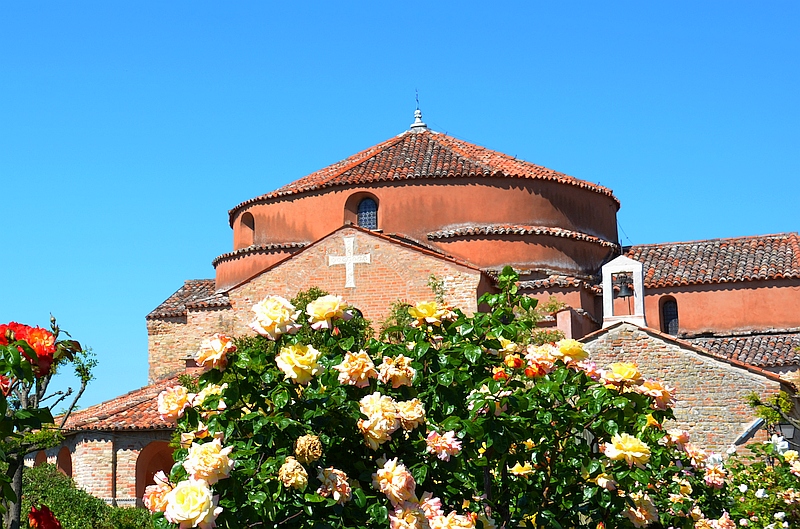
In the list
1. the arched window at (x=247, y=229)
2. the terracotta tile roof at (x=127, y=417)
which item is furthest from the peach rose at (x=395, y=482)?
the arched window at (x=247, y=229)

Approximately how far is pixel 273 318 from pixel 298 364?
1.23ft

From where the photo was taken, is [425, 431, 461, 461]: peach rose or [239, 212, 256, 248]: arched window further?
[239, 212, 256, 248]: arched window

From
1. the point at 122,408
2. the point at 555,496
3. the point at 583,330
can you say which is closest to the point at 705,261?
the point at 583,330

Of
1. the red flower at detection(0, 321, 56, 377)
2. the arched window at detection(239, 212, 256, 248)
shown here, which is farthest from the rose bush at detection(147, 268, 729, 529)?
the arched window at detection(239, 212, 256, 248)

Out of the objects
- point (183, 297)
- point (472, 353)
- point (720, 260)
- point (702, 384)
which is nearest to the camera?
point (472, 353)

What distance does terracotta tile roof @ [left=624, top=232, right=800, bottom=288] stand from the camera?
2869 centimetres

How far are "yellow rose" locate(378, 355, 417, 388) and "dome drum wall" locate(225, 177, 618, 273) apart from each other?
2002 centimetres

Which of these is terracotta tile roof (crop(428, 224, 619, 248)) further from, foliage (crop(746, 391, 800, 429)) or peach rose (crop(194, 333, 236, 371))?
peach rose (crop(194, 333, 236, 371))

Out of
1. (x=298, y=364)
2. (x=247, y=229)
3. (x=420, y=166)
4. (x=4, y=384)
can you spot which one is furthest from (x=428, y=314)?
(x=247, y=229)

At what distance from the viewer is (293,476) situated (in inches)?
271

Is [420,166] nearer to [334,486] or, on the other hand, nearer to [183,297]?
[183,297]

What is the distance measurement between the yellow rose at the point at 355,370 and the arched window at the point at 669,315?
22858 mm

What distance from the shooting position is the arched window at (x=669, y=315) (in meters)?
29.4

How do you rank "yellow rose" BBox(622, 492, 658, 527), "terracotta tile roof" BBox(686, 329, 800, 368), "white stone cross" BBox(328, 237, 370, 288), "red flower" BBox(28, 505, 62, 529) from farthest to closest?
"terracotta tile roof" BBox(686, 329, 800, 368) < "white stone cross" BBox(328, 237, 370, 288) < "yellow rose" BBox(622, 492, 658, 527) < "red flower" BBox(28, 505, 62, 529)
